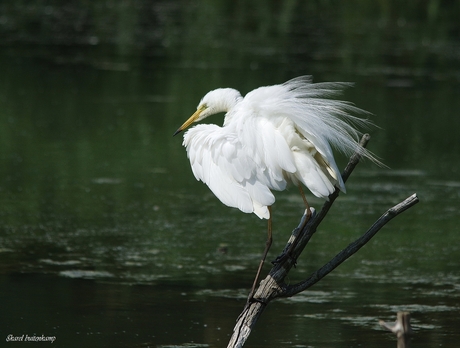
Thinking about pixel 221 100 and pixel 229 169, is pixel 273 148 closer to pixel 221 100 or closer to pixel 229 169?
pixel 229 169

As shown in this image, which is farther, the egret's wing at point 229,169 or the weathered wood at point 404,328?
the egret's wing at point 229,169

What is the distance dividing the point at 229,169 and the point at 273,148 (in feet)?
1.12

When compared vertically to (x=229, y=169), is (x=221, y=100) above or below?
above

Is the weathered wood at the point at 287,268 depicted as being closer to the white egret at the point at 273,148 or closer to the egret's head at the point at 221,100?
the white egret at the point at 273,148

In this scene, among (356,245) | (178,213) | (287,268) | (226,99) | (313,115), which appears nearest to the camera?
(356,245)

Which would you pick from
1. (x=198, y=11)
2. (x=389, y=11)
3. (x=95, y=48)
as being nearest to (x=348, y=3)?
(x=389, y=11)

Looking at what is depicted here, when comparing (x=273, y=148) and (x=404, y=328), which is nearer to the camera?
(x=404, y=328)

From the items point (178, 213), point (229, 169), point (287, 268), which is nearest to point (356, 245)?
point (287, 268)

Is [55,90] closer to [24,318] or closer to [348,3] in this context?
[24,318]

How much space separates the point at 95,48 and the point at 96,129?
773 cm

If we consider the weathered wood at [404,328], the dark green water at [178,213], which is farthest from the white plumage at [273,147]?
the dark green water at [178,213]

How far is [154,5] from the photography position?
2930 cm

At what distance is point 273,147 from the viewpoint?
4387mm

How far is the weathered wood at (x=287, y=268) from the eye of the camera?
415 centimetres
